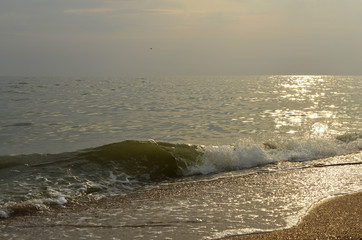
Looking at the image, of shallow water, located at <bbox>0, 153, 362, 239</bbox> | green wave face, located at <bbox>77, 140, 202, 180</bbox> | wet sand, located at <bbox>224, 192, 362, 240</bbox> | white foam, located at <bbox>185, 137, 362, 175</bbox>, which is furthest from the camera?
white foam, located at <bbox>185, 137, 362, 175</bbox>

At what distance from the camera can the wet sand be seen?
17.3 feet

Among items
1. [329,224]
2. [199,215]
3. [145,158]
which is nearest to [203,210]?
[199,215]

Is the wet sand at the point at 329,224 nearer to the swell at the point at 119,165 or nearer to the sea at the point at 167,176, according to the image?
the sea at the point at 167,176

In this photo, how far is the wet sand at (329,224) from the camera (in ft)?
17.3

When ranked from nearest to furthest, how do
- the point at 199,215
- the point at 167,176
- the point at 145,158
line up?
the point at 199,215 < the point at 167,176 < the point at 145,158

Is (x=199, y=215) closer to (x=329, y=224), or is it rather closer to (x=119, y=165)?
(x=329, y=224)

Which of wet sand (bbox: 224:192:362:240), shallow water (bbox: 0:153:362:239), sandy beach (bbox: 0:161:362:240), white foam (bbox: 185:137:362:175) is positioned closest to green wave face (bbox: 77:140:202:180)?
white foam (bbox: 185:137:362:175)

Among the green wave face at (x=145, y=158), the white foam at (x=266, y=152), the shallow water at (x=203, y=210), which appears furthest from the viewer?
the white foam at (x=266, y=152)

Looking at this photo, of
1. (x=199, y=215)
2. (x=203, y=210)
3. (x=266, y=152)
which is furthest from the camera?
(x=266, y=152)

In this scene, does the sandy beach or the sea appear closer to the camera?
the sandy beach

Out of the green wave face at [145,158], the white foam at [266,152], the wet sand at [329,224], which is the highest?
the wet sand at [329,224]

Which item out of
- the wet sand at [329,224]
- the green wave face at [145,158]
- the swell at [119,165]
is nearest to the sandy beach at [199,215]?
the wet sand at [329,224]

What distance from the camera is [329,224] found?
5.72 meters

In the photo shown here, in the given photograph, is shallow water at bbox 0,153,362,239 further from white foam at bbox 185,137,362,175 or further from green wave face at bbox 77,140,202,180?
white foam at bbox 185,137,362,175
